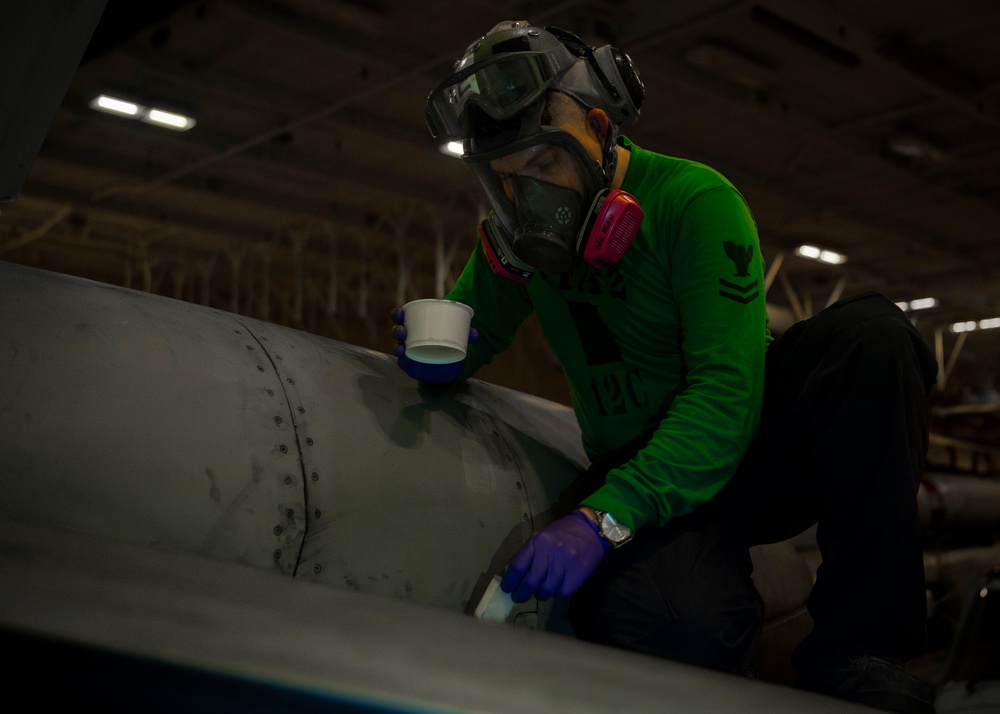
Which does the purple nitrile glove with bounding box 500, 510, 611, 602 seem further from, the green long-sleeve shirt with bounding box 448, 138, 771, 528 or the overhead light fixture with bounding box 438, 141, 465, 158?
the overhead light fixture with bounding box 438, 141, 465, 158

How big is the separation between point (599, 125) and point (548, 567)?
2.62ft

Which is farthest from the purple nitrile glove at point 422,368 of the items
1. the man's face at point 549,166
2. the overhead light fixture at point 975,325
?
the overhead light fixture at point 975,325

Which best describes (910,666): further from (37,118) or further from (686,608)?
(37,118)

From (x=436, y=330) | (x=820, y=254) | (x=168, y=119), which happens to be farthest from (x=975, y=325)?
(x=436, y=330)

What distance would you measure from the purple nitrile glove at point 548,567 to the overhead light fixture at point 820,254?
8969 millimetres

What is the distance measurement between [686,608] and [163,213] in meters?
8.83

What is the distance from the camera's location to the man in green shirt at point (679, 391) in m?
1.32

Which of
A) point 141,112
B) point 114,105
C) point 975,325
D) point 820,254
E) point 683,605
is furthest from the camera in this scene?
point 975,325

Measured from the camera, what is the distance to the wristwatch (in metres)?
1.31

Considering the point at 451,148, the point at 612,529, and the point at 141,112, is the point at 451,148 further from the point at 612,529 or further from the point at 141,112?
the point at 612,529

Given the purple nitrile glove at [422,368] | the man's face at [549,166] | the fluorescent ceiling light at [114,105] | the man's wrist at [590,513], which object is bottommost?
the man's wrist at [590,513]

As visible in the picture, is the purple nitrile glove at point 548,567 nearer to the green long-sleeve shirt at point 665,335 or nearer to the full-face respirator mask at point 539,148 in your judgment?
the green long-sleeve shirt at point 665,335

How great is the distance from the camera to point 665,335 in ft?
5.30

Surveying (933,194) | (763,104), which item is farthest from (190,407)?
(933,194)
